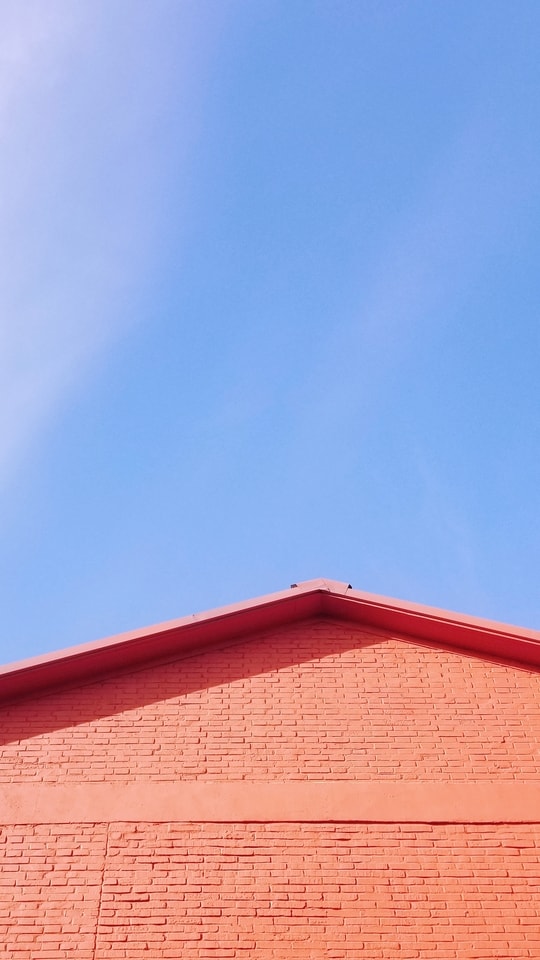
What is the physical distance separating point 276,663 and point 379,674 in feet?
3.68

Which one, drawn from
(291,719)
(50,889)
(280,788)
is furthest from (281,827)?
(50,889)

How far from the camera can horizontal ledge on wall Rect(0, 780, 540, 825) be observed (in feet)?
28.7

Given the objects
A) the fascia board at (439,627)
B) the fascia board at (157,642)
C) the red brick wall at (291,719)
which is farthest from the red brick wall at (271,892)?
the fascia board at (439,627)

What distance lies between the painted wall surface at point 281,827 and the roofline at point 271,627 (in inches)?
6.1

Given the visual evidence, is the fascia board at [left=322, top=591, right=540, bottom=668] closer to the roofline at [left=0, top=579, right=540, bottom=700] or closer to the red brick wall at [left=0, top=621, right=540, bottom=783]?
the roofline at [left=0, top=579, right=540, bottom=700]

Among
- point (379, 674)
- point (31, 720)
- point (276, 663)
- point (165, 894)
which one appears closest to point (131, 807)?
point (165, 894)

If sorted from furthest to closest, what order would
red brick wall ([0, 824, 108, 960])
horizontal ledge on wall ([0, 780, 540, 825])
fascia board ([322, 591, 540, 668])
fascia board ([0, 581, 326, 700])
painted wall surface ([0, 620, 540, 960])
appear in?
A: fascia board ([322, 591, 540, 668]) → fascia board ([0, 581, 326, 700]) → horizontal ledge on wall ([0, 780, 540, 825]) → painted wall surface ([0, 620, 540, 960]) → red brick wall ([0, 824, 108, 960])

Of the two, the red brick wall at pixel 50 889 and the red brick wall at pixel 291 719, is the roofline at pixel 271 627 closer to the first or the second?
the red brick wall at pixel 291 719

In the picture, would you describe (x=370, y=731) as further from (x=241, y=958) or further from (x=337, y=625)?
(x=241, y=958)

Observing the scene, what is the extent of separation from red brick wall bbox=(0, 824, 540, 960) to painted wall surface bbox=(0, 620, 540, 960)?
0.04ft

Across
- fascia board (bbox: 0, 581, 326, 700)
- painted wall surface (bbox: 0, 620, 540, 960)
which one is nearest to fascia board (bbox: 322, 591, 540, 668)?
painted wall surface (bbox: 0, 620, 540, 960)

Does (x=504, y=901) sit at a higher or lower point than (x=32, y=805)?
lower

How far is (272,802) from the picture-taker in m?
8.84

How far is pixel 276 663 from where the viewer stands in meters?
10.0
